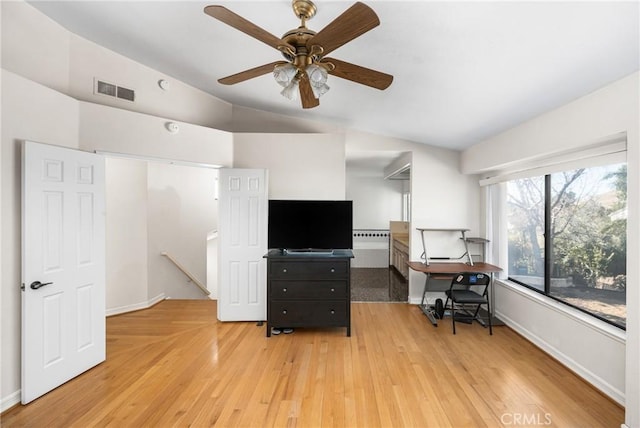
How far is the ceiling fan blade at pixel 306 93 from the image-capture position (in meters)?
1.79

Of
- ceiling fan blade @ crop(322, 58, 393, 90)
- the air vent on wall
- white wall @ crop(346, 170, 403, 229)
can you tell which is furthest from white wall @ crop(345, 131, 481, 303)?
the air vent on wall

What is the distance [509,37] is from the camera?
1674mm

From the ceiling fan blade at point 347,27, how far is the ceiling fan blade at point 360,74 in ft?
0.55

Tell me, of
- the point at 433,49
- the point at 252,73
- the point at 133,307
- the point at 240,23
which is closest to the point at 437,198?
the point at 433,49

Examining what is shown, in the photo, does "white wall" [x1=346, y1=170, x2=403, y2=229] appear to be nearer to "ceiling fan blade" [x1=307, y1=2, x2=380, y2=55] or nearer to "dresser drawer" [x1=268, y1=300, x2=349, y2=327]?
"dresser drawer" [x1=268, y1=300, x2=349, y2=327]

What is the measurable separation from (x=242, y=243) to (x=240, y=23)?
2706mm

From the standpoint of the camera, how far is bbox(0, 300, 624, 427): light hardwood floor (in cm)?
A: 202

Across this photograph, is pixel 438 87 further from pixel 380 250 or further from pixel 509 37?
pixel 380 250

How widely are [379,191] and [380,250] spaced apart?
1.55 m

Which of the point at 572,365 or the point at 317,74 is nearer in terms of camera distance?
the point at 317,74

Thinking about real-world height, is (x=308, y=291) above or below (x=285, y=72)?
below

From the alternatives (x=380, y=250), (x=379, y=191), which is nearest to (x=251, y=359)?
(x=380, y=250)

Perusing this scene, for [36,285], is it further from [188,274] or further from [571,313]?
[571,313]

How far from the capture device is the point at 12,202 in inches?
85.0
